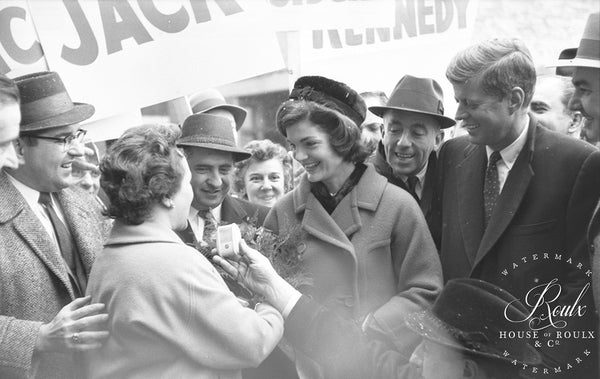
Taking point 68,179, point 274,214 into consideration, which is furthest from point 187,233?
point 68,179

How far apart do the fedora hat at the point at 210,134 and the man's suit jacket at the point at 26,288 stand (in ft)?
3.48

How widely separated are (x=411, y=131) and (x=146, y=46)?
5.41 ft

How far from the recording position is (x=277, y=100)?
6.04m

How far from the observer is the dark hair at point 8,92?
3324 millimetres

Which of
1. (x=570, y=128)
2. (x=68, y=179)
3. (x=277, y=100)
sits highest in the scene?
(x=68, y=179)

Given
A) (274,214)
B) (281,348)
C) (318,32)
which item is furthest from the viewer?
(318,32)

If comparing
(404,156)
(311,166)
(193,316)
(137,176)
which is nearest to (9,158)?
(137,176)

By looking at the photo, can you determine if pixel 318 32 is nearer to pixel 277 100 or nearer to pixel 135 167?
pixel 277 100

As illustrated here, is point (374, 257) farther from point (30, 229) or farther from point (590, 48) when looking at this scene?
point (30, 229)

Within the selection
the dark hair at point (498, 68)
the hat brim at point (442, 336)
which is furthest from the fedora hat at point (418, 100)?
the hat brim at point (442, 336)

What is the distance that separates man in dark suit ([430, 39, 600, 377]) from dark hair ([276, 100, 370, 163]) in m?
0.53

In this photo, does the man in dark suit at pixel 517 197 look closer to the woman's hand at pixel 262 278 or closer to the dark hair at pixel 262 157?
the woman's hand at pixel 262 278

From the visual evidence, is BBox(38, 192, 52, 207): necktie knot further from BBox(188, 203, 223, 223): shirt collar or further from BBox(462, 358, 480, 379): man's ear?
BBox(462, 358, 480, 379): man's ear

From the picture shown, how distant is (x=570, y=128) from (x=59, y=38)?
346 cm
